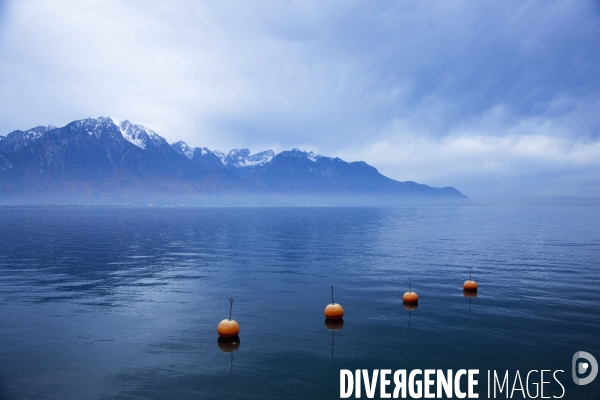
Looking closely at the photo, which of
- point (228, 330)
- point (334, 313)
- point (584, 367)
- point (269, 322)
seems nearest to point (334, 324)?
point (334, 313)

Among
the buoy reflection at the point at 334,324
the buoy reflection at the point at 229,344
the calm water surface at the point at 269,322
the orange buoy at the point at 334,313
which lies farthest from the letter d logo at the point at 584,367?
the buoy reflection at the point at 229,344

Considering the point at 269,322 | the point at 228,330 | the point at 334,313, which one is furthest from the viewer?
the point at 269,322

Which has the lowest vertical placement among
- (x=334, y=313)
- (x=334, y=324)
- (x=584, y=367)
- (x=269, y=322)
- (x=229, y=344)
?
(x=229, y=344)

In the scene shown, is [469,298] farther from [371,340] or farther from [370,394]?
[370,394]

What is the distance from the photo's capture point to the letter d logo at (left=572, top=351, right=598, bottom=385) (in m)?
22.0

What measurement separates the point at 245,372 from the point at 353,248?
54769mm

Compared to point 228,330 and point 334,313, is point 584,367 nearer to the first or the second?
point 334,313

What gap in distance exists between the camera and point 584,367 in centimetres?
A: 2339

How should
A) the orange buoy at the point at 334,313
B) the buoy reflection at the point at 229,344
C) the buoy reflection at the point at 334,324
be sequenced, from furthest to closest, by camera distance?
the orange buoy at the point at 334,313 → the buoy reflection at the point at 334,324 → the buoy reflection at the point at 229,344

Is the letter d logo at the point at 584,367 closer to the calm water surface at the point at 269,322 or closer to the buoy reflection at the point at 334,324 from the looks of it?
the calm water surface at the point at 269,322

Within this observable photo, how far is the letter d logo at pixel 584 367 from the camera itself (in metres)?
22.0

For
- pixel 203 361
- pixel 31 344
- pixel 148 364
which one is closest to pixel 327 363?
pixel 203 361

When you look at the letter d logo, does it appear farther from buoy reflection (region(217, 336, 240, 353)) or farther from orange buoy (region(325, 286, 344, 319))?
buoy reflection (region(217, 336, 240, 353))

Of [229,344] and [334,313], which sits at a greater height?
[334,313]
